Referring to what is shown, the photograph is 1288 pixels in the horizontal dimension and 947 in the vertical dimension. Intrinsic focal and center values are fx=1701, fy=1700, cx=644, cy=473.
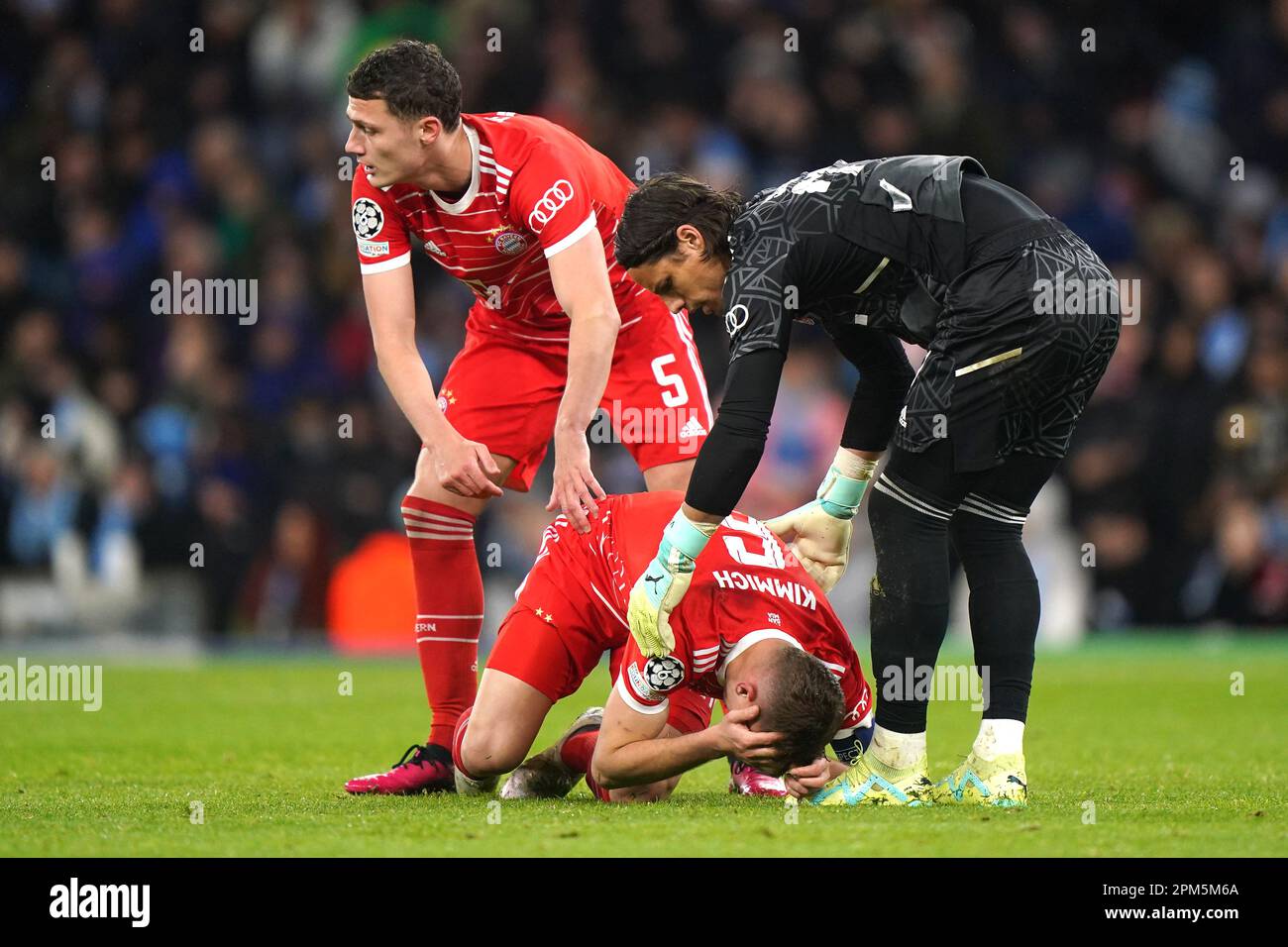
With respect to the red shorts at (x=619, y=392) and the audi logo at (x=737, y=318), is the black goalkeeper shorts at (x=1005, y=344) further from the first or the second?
the red shorts at (x=619, y=392)

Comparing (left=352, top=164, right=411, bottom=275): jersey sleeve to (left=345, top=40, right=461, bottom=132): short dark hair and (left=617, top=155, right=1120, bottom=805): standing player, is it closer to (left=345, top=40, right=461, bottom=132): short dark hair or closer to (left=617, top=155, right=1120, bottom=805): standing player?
(left=345, top=40, right=461, bottom=132): short dark hair

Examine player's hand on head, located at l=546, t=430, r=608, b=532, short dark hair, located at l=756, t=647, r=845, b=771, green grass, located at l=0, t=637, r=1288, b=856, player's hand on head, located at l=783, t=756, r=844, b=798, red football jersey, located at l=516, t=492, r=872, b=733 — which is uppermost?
player's hand on head, located at l=546, t=430, r=608, b=532

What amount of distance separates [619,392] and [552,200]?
2.82 ft

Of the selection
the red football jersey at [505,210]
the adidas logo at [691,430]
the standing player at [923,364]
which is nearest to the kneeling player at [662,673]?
the standing player at [923,364]

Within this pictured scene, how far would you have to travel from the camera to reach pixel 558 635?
5578 mm

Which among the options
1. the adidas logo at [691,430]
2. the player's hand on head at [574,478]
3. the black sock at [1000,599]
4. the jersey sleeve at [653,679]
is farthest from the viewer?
the adidas logo at [691,430]

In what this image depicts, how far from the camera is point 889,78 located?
49.9 feet

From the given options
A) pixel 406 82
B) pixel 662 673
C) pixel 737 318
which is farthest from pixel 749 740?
pixel 406 82

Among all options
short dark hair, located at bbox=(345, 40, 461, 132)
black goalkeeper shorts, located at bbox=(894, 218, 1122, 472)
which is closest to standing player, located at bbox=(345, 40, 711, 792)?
short dark hair, located at bbox=(345, 40, 461, 132)

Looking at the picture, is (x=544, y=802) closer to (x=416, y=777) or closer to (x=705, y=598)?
(x=416, y=777)

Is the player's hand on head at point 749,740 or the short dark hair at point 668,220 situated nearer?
the player's hand on head at point 749,740

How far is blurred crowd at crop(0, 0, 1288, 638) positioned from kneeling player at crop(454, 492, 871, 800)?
6.94m

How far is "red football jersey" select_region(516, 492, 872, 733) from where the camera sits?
507 cm

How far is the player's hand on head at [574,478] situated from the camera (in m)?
5.33
